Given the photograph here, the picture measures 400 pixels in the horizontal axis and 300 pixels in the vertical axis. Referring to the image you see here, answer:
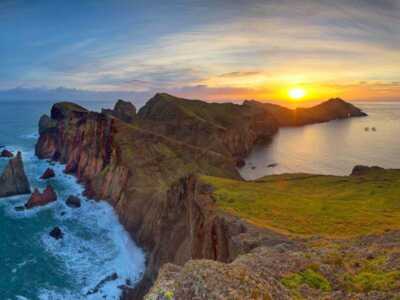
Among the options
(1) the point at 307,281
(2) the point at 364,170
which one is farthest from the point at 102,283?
(2) the point at 364,170

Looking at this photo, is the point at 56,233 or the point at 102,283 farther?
the point at 56,233

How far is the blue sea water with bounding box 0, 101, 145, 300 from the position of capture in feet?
133

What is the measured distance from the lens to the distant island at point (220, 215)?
524 inches

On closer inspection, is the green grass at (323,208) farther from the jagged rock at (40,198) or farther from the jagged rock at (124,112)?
the jagged rock at (124,112)

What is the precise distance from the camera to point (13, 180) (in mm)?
71875

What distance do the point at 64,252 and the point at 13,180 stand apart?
33.7m

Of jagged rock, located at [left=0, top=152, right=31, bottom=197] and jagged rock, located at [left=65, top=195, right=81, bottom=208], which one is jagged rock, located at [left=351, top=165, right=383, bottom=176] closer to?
jagged rock, located at [left=65, top=195, right=81, bottom=208]

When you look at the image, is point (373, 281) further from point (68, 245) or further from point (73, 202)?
point (73, 202)

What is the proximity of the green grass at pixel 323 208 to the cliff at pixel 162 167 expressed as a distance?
2.86 metres

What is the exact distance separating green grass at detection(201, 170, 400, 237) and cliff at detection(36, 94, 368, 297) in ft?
9.37

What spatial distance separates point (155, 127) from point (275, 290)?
4288 inches

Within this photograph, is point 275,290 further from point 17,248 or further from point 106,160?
point 106,160

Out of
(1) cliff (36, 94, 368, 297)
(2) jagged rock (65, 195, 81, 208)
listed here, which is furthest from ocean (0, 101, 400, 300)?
(1) cliff (36, 94, 368, 297)

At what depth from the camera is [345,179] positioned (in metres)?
51.2
